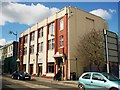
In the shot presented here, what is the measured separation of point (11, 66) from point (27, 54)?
595 inches

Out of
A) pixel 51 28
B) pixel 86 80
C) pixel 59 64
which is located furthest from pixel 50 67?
pixel 86 80

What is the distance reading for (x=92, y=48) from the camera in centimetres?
2991

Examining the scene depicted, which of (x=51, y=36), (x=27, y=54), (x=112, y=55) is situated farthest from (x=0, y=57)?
(x=112, y=55)

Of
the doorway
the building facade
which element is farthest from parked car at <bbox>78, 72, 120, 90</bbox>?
A: the building facade

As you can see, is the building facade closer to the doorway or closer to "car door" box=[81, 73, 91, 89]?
the doorway

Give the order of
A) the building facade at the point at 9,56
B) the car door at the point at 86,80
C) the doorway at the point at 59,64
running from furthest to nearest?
the building facade at the point at 9,56
the doorway at the point at 59,64
the car door at the point at 86,80

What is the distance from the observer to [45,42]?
126 ft

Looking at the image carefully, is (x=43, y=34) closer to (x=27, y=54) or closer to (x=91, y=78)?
(x=27, y=54)

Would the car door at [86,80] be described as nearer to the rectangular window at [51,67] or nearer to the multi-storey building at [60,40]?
the multi-storey building at [60,40]

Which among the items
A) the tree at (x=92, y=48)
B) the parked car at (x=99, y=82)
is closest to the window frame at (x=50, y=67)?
the tree at (x=92, y=48)

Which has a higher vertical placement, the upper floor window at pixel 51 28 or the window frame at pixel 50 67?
the upper floor window at pixel 51 28

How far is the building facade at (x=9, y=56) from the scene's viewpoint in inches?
2287

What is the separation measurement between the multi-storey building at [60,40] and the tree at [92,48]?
3.68 ft

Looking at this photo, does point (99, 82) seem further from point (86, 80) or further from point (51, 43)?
point (51, 43)
